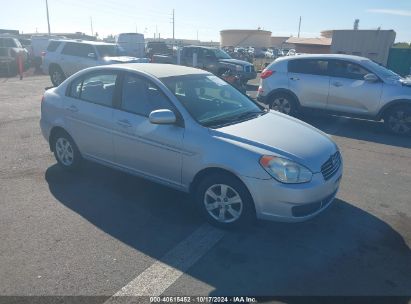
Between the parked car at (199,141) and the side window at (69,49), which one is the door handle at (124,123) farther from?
the side window at (69,49)

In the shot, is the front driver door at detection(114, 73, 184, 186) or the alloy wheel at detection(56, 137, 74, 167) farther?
the alloy wheel at detection(56, 137, 74, 167)

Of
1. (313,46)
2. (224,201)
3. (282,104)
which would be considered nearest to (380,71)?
(282,104)

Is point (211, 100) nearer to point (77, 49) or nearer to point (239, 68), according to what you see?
point (77, 49)

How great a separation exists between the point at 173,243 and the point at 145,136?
1378mm

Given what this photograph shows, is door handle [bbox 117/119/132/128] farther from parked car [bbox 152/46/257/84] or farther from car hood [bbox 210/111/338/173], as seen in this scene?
parked car [bbox 152/46/257/84]

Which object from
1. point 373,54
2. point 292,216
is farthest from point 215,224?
point 373,54

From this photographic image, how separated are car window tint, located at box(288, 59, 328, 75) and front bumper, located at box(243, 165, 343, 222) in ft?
19.9

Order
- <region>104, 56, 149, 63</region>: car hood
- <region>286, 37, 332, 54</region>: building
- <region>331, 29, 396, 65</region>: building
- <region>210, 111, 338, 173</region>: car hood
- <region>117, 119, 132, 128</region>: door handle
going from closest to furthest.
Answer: <region>210, 111, 338, 173</region>: car hood < <region>117, 119, 132, 128</region>: door handle < <region>104, 56, 149, 63</region>: car hood < <region>331, 29, 396, 65</region>: building < <region>286, 37, 332, 54</region>: building

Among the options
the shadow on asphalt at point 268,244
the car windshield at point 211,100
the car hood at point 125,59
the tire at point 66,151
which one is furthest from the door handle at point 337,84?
the tire at point 66,151

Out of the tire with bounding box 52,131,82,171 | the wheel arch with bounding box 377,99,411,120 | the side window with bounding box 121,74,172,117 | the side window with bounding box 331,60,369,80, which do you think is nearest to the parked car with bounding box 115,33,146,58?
the side window with bounding box 331,60,369,80

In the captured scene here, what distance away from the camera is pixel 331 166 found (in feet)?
13.1

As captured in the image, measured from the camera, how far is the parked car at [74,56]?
1384 cm

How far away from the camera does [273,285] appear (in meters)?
3.12

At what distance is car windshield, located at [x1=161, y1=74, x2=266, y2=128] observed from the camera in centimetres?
424
